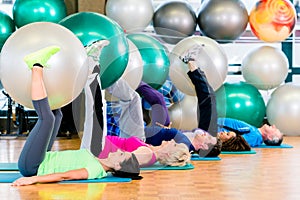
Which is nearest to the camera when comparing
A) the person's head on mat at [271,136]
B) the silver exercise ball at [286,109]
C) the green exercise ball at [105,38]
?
the green exercise ball at [105,38]

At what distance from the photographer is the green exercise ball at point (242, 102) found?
6348 millimetres

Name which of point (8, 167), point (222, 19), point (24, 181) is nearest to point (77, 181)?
point (24, 181)

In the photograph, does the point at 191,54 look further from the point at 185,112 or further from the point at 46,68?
the point at 46,68

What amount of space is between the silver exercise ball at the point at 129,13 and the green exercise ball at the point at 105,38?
57.7 inches

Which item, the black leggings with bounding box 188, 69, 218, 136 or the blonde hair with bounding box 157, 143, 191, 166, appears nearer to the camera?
the blonde hair with bounding box 157, 143, 191, 166

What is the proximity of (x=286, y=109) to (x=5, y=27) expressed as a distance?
3.02 metres

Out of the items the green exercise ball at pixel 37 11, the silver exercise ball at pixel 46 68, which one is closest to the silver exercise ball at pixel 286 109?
the green exercise ball at pixel 37 11

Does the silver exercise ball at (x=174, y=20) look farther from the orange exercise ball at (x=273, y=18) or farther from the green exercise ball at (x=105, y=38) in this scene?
the green exercise ball at (x=105, y=38)

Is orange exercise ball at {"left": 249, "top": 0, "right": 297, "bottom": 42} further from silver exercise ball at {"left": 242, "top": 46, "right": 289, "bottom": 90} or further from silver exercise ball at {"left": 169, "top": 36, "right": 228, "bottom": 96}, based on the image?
silver exercise ball at {"left": 169, "top": 36, "right": 228, "bottom": 96}

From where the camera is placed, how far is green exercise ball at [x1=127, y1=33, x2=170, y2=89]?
5184 millimetres

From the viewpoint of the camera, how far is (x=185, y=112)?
614cm

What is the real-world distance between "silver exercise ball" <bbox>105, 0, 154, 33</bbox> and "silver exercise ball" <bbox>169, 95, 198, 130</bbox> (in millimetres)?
861

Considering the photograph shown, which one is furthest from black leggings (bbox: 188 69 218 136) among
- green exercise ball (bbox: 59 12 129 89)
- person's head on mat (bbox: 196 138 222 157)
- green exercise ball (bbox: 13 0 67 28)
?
green exercise ball (bbox: 13 0 67 28)

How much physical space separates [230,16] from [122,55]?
208 centimetres
